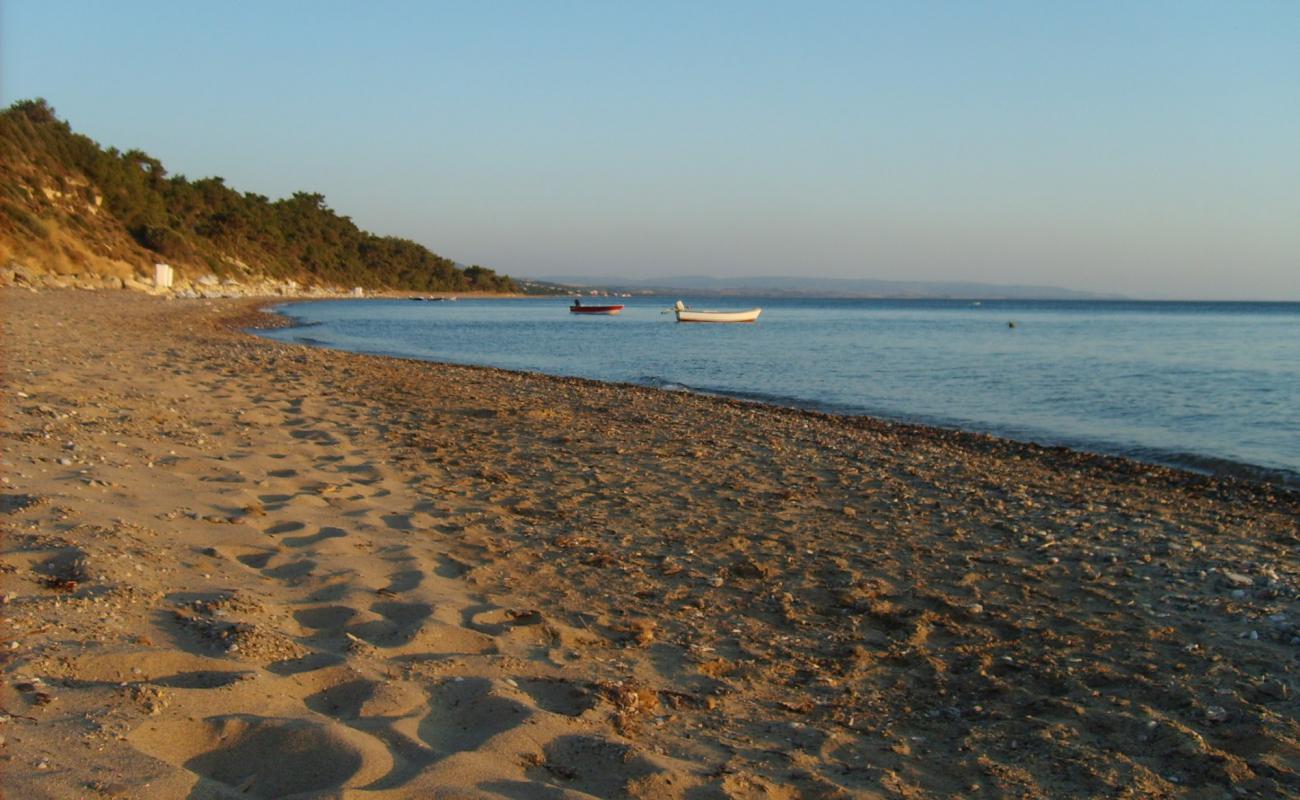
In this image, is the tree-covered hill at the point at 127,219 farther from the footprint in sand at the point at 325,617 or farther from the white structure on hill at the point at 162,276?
the footprint in sand at the point at 325,617

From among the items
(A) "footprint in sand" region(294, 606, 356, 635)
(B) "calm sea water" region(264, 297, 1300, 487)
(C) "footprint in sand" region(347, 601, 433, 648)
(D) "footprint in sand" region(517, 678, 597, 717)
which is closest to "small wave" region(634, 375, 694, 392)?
(B) "calm sea water" region(264, 297, 1300, 487)

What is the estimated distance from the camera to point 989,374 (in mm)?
26016

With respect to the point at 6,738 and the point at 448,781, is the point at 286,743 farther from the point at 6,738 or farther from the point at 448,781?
the point at 6,738

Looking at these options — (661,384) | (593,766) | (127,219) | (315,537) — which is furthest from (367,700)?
(127,219)

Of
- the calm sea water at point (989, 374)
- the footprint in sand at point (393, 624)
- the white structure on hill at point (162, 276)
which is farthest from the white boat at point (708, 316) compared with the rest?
the footprint in sand at point (393, 624)

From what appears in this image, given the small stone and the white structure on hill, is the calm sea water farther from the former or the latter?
the white structure on hill

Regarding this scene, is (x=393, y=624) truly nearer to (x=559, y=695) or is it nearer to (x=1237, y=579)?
(x=559, y=695)

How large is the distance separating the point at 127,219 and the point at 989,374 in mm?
56296

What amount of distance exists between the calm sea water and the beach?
5640 mm

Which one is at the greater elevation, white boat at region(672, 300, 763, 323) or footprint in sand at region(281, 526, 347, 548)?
white boat at region(672, 300, 763, 323)

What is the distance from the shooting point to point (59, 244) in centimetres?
4444

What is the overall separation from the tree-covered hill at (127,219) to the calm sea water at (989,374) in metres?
13.9

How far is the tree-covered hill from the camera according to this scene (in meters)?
45.0

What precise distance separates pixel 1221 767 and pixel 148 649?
4.38 metres
